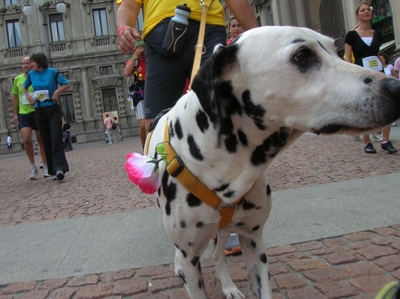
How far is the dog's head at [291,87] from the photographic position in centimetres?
143

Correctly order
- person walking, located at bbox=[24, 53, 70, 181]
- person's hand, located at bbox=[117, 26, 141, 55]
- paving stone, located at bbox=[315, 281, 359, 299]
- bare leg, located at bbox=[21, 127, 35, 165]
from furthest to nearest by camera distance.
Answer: bare leg, located at bbox=[21, 127, 35, 165]
person walking, located at bbox=[24, 53, 70, 181]
person's hand, located at bbox=[117, 26, 141, 55]
paving stone, located at bbox=[315, 281, 359, 299]

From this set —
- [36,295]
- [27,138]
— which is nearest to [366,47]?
[36,295]

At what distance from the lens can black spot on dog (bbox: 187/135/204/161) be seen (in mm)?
1747

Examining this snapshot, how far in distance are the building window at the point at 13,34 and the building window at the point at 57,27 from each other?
2.89m

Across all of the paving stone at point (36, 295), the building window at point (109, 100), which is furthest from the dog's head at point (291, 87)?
the building window at point (109, 100)

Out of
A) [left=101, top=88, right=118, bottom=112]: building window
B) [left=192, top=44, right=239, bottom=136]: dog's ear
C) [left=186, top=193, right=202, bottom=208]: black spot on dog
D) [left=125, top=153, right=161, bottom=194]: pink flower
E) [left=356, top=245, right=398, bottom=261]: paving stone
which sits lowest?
[left=356, top=245, right=398, bottom=261]: paving stone

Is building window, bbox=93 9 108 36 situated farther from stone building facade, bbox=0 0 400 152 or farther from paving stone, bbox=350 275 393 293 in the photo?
paving stone, bbox=350 275 393 293

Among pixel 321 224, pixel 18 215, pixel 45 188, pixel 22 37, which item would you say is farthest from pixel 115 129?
pixel 321 224

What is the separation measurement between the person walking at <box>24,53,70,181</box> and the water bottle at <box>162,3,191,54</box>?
4809mm

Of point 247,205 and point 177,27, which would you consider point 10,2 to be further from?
point 247,205

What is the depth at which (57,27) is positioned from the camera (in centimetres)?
3472

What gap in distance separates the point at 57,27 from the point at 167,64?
35.8 meters

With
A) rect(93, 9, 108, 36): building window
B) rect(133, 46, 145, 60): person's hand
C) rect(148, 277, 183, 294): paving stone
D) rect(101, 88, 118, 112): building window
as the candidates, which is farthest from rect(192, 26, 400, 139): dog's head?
rect(93, 9, 108, 36): building window

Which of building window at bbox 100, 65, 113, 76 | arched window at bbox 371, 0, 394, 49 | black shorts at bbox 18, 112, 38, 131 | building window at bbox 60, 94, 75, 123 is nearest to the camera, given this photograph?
black shorts at bbox 18, 112, 38, 131
